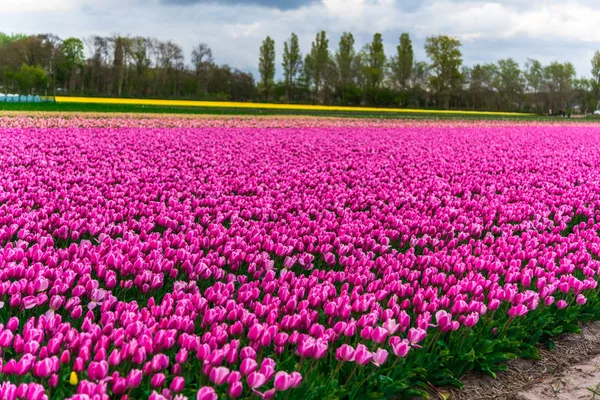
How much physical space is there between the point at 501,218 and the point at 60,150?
9.04 metres

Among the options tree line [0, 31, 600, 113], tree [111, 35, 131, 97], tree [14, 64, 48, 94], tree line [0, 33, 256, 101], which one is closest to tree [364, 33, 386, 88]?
tree line [0, 31, 600, 113]

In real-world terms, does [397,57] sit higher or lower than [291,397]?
higher

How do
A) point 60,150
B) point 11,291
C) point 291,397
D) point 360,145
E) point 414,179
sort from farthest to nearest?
point 360,145, point 60,150, point 414,179, point 11,291, point 291,397

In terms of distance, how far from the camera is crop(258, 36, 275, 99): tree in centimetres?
8600

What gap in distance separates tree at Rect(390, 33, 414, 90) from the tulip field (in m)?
81.3

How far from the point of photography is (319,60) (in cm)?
8500

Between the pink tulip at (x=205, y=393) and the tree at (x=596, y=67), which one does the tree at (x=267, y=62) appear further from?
the pink tulip at (x=205, y=393)

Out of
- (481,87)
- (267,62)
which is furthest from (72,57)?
(481,87)

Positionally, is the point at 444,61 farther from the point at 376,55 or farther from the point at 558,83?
the point at 558,83

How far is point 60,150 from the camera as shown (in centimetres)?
1198

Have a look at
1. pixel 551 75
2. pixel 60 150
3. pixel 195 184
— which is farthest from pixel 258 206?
pixel 551 75

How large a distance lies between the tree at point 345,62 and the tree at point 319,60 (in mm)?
2082

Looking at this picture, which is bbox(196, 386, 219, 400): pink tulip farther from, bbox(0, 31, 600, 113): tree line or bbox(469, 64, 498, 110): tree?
bbox(469, 64, 498, 110): tree

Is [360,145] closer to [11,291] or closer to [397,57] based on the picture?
[11,291]
